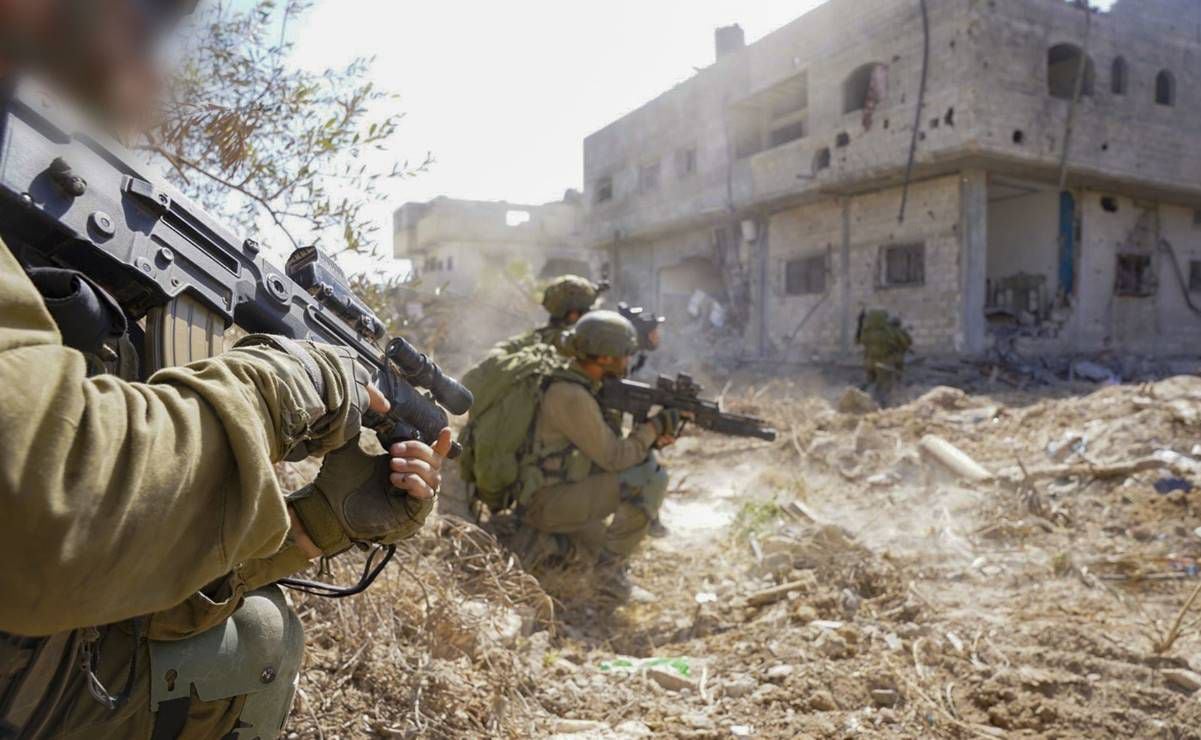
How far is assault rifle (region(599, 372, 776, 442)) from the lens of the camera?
4512 mm

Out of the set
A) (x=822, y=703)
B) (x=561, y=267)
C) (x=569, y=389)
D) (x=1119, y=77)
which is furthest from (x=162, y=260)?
(x=561, y=267)

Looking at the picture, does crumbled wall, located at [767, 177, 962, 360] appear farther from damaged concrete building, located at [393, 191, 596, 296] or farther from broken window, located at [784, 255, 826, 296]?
damaged concrete building, located at [393, 191, 596, 296]

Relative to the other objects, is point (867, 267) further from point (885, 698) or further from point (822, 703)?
point (822, 703)

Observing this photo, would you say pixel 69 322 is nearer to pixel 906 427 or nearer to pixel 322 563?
pixel 322 563

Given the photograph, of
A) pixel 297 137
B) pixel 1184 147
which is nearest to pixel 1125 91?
pixel 1184 147

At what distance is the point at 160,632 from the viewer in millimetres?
1505

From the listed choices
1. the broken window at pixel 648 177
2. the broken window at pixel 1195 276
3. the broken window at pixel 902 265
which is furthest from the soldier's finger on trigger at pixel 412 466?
the broken window at pixel 1195 276

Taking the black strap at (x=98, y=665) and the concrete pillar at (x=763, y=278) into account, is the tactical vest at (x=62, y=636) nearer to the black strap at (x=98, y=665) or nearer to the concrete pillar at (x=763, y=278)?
the black strap at (x=98, y=665)

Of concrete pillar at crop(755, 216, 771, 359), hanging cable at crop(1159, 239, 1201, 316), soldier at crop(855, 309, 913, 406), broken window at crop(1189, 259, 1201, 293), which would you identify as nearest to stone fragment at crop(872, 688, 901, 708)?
soldier at crop(855, 309, 913, 406)

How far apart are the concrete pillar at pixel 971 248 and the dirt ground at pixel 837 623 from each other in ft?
19.9

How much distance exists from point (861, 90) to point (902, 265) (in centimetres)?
300

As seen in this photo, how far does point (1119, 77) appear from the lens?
508 inches

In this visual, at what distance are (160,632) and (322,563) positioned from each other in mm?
513

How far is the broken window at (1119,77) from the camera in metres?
12.9
